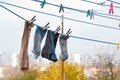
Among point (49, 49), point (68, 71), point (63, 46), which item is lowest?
point (49, 49)

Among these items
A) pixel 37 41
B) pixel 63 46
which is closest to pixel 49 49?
pixel 37 41

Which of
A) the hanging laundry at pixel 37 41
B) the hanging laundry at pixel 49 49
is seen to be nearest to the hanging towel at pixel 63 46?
the hanging laundry at pixel 49 49

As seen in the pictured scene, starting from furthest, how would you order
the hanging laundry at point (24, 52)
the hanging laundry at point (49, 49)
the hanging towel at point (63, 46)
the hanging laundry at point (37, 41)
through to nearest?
the hanging towel at point (63, 46)
the hanging laundry at point (49, 49)
the hanging laundry at point (37, 41)
the hanging laundry at point (24, 52)

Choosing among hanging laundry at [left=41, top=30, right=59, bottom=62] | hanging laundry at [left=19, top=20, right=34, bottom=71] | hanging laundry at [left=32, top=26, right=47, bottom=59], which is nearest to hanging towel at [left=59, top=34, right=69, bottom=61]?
hanging laundry at [left=41, top=30, right=59, bottom=62]

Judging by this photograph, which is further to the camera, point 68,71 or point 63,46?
point 68,71

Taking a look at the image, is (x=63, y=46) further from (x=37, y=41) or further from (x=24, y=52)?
(x=24, y=52)

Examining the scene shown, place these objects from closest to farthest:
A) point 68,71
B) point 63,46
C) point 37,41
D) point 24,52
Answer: point 24,52
point 37,41
point 63,46
point 68,71

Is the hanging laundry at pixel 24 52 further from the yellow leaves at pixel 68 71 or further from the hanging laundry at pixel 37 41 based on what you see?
the yellow leaves at pixel 68 71

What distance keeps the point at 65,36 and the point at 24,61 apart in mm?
2010

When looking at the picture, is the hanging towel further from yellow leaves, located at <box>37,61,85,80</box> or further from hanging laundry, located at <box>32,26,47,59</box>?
yellow leaves, located at <box>37,61,85,80</box>

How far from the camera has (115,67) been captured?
4447 cm

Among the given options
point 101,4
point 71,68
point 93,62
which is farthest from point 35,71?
point 101,4

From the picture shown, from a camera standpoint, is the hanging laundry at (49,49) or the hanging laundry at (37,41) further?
the hanging laundry at (49,49)

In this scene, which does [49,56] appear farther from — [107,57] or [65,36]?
[107,57]
